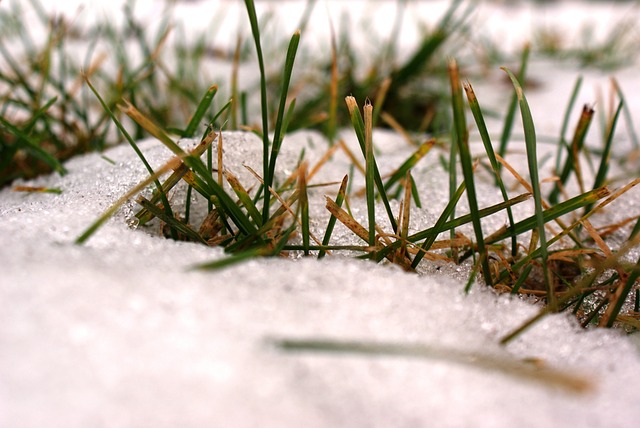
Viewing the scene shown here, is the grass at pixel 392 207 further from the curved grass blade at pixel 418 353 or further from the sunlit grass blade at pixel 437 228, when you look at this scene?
the curved grass blade at pixel 418 353

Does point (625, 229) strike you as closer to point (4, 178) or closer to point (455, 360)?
point (455, 360)

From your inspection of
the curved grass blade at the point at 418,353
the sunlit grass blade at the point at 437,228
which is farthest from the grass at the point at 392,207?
the curved grass blade at the point at 418,353

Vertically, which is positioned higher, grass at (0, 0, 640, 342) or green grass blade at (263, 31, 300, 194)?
green grass blade at (263, 31, 300, 194)

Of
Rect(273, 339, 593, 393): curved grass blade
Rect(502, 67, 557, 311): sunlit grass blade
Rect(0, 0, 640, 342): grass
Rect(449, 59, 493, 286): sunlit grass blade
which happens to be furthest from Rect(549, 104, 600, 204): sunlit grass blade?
Rect(273, 339, 593, 393): curved grass blade

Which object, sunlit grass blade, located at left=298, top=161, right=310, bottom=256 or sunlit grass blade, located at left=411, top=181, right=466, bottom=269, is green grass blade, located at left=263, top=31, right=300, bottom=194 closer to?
sunlit grass blade, located at left=298, top=161, right=310, bottom=256

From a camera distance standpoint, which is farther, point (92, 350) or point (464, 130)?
point (464, 130)

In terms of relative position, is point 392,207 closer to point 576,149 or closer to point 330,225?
point 330,225

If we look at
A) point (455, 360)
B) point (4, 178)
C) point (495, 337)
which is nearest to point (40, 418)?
point (455, 360)

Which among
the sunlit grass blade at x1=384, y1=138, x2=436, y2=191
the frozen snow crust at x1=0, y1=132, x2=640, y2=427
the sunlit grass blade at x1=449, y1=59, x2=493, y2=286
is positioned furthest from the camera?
the sunlit grass blade at x1=384, y1=138, x2=436, y2=191

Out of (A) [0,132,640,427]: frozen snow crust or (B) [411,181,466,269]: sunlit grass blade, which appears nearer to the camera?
(A) [0,132,640,427]: frozen snow crust
